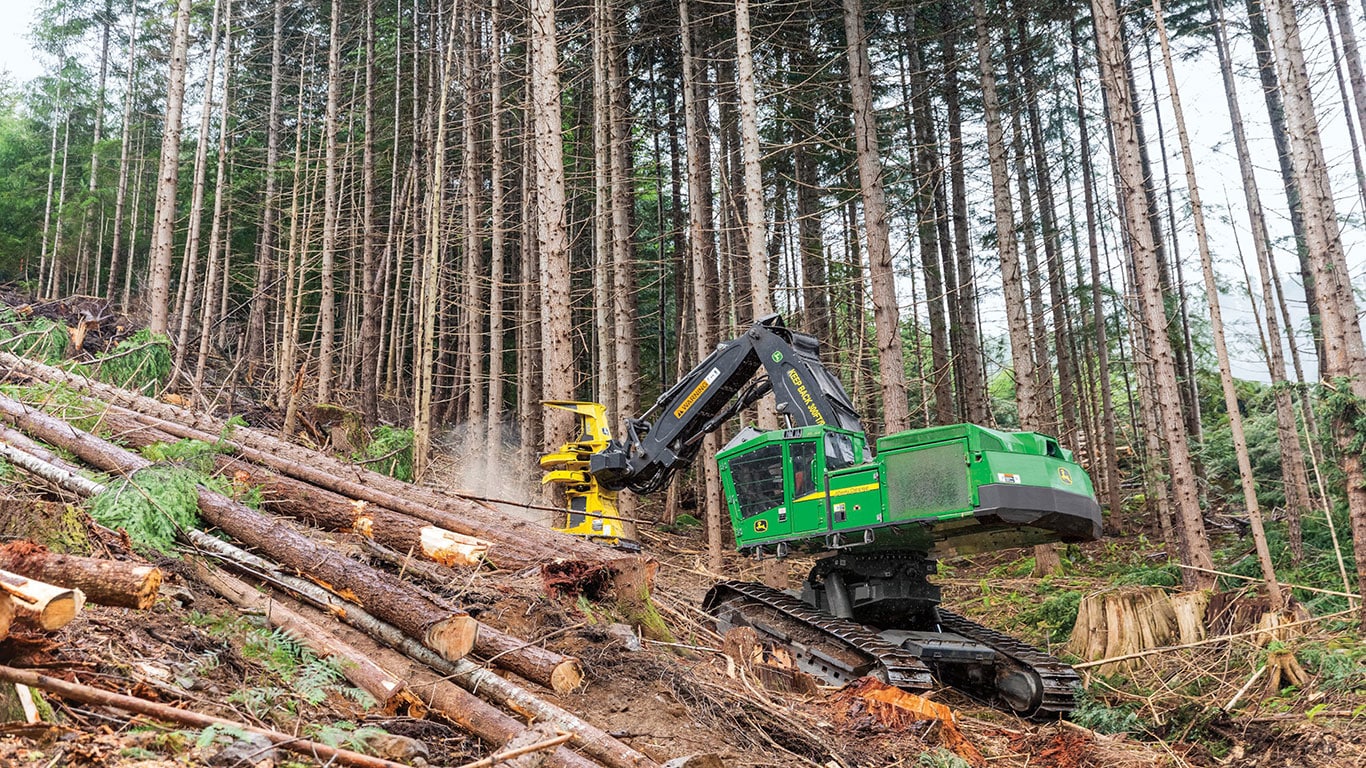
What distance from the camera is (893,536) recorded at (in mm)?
8633

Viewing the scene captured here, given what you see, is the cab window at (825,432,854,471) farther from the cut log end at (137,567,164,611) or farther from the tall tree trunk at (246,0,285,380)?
the tall tree trunk at (246,0,285,380)

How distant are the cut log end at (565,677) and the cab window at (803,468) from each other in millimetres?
4067

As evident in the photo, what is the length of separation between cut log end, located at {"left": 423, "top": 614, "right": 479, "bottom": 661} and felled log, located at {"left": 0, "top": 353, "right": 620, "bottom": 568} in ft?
5.88

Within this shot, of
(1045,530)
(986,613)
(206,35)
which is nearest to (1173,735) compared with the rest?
(1045,530)

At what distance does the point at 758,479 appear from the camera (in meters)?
9.43

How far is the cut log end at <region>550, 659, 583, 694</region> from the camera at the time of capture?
5258 mm

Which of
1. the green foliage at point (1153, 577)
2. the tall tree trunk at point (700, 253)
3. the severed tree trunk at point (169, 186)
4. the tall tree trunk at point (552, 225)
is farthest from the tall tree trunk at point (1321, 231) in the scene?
the severed tree trunk at point (169, 186)

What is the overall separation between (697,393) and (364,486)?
3.73 metres

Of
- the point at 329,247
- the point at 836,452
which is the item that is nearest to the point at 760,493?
the point at 836,452

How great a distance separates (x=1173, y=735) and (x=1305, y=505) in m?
8.83

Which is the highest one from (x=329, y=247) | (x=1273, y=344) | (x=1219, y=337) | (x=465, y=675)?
(x=329, y=247)

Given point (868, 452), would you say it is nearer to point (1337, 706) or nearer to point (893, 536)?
point (893, 536)

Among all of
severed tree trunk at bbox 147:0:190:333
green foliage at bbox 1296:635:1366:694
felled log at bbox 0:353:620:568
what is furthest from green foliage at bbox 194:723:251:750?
severed tree trunk at bbox 147:0:190:333

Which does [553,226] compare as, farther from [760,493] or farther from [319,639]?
[319,639]
